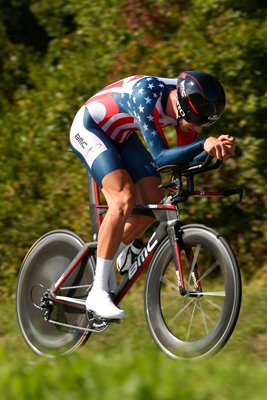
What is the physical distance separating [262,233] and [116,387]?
5622 mm

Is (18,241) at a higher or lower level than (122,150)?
lower

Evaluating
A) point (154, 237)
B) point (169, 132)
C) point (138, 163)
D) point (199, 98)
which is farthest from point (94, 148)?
point (169, 132)

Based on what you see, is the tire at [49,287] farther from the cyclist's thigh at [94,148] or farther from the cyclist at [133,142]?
the cyclist's thigh at [94,148]

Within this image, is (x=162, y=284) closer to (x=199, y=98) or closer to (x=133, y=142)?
(x=133, y=142)

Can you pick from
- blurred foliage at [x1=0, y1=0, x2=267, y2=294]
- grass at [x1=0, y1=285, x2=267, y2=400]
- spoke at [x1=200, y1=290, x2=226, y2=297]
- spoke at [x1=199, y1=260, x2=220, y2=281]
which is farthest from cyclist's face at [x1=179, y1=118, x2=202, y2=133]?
blurred foliage at [x1=0, y1=0, x2=267, y2=294]

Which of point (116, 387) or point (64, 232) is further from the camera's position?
point (64, 232)

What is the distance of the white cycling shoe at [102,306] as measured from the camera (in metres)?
5.92

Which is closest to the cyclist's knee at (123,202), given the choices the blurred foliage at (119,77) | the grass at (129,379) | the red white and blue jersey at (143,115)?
the red white and blue jersey at (143,115)

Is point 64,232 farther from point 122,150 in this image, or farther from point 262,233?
point 262,233

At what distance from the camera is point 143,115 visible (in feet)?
18.7

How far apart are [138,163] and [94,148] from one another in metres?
0.34

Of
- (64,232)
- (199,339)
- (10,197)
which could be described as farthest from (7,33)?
(199,339)

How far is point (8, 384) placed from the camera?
4305 mm

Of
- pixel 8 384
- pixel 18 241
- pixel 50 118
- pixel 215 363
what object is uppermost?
pixel 8 384
